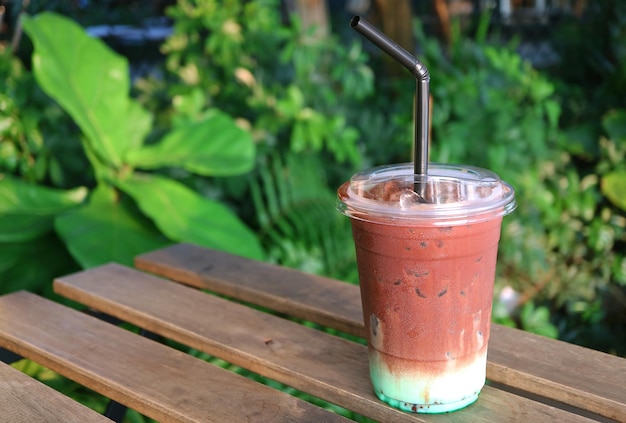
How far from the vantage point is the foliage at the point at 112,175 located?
211 centimetres

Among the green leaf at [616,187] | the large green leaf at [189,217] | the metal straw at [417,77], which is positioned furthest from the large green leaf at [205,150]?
the green leaf at [616,187]

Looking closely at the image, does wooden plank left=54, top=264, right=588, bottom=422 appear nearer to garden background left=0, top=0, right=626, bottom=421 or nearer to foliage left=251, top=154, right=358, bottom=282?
garden background left=0, top=0, right=626, bottom=421

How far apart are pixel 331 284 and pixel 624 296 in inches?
105

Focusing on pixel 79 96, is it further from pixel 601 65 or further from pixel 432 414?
pixel 601 65

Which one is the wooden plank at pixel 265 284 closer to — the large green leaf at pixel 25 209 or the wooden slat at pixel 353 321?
the wooden slat at pixel 353 321

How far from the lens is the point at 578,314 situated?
11.6 feet

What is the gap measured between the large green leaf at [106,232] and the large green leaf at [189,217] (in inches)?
3.3

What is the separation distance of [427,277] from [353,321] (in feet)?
1.11

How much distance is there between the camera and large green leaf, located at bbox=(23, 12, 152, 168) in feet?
7.48

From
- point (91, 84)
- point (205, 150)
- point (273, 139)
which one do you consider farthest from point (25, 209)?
point (273, 139)

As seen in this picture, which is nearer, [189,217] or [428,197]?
[428,197]

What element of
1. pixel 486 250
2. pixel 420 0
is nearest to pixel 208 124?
pixel 486 250

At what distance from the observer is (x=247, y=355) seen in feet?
3.70

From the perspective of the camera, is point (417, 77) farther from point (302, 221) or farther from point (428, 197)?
point (302, 221)
